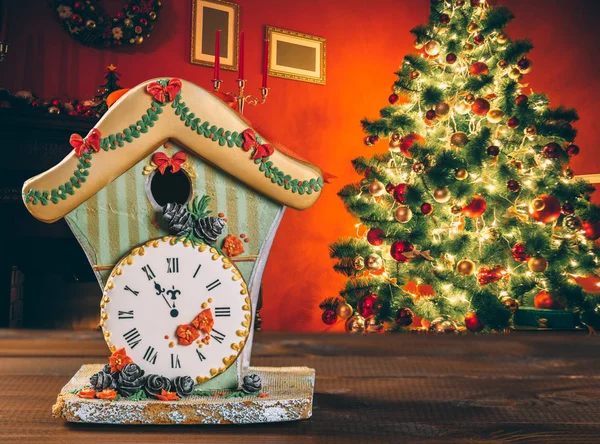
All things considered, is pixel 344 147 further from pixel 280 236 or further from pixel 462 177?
pixel 462 177

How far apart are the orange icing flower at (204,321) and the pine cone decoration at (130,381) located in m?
0.10

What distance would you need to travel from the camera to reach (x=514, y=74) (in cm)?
279

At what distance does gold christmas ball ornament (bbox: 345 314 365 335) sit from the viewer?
111 inches

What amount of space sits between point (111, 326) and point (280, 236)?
2888mm

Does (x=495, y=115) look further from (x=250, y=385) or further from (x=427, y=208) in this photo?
(x=250, y=385)

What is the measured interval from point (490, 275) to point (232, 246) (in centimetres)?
194

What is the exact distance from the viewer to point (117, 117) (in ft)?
2.60

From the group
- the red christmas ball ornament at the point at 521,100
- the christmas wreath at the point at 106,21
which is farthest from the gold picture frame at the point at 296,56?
the red christmas ball ornament at the point at 521,100

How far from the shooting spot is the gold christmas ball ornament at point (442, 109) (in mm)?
2701

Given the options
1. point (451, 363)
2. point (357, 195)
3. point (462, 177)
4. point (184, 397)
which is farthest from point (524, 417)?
point (357, 195)

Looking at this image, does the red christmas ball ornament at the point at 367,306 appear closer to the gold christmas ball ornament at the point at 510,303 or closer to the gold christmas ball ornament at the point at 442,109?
the gold christmas ball ornament at the point at 510,303

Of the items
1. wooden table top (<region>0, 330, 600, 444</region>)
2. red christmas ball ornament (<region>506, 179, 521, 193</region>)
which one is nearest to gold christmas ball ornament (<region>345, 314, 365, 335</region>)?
red christmas ball ornament (<region>506, 179, 521, 193</region>)

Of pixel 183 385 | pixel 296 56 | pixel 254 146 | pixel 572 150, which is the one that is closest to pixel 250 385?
pixel 183 385

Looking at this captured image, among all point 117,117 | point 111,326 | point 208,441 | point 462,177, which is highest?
point 462,177
